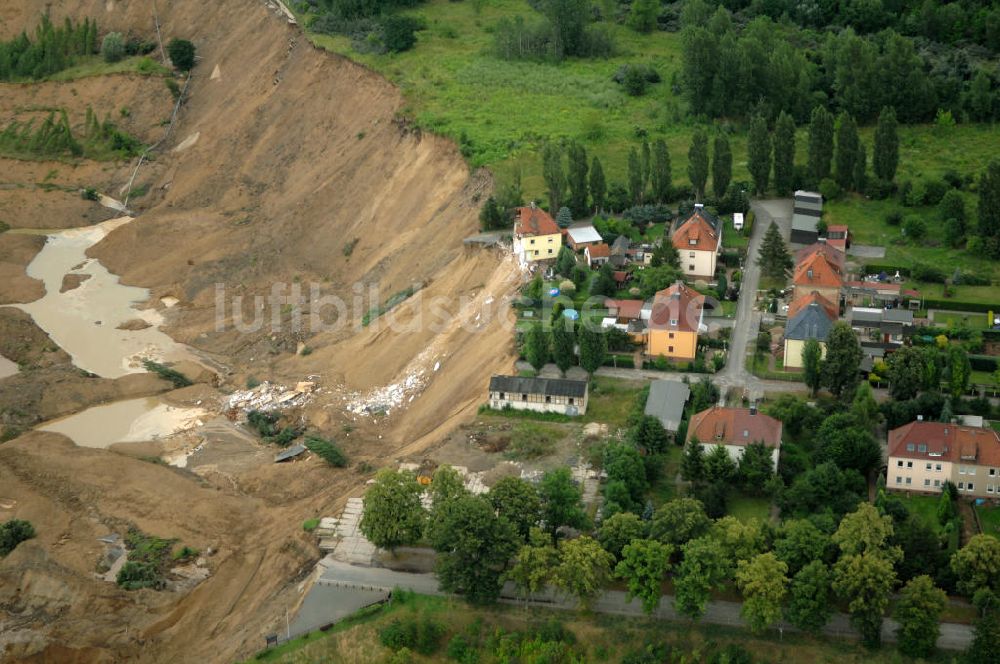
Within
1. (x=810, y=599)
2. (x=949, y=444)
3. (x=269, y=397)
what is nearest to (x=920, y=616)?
(x=810, y=599)

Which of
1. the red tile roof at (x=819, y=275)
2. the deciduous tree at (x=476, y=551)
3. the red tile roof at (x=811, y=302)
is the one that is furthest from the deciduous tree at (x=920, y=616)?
the red tile roof at (x=819, y=275)

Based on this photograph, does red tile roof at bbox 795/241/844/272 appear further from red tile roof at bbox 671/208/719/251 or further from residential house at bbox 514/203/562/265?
residential house at bbox 514/203/562/265

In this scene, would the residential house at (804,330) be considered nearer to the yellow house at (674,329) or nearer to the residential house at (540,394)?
the yellow house at (674,329)

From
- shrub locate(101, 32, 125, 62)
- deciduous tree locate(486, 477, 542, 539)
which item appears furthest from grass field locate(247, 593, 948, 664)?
shrub locate(101, 32, 125, 62)

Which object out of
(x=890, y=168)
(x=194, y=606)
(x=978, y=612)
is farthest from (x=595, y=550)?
(x=890, y=168)

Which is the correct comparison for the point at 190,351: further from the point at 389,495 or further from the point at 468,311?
the point at 389,495

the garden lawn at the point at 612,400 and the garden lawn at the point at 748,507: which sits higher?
the garden lawn at the point at 748,507
